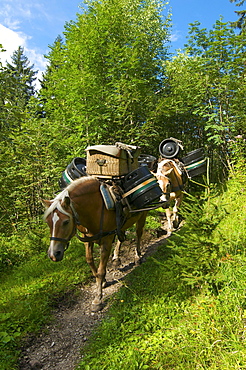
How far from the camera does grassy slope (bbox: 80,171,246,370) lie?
7.32 ft

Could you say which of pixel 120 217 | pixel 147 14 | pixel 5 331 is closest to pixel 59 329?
pixel 5 331

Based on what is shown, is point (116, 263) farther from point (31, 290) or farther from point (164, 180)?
point (164, 180)

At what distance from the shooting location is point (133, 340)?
9.37 feet

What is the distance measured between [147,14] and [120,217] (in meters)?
12.2

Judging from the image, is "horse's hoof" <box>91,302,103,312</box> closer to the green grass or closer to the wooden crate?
the green grass

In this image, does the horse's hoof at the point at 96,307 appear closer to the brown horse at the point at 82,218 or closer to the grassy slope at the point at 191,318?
the brown horse at the point at 82,218

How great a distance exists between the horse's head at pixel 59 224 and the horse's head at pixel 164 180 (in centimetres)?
398

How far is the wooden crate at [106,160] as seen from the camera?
3.95m

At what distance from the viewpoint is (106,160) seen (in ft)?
13.1

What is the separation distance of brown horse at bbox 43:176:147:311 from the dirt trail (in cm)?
29

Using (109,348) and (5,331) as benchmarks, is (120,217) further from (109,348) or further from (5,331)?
(5,331)

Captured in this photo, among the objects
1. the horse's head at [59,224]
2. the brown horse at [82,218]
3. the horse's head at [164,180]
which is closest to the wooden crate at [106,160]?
the brown horse at [82,218]

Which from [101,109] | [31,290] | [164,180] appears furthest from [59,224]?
[101,109]

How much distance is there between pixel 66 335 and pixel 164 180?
4.78m
